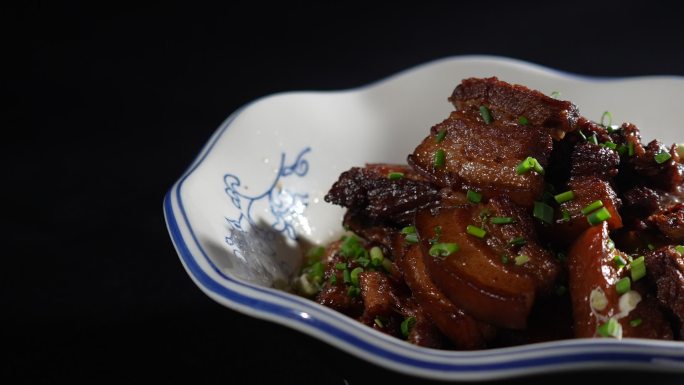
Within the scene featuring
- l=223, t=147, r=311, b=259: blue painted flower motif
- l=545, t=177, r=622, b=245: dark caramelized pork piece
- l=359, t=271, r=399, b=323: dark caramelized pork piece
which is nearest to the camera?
l=545, t=177, r=622, b=245: dark caramelized pork piece

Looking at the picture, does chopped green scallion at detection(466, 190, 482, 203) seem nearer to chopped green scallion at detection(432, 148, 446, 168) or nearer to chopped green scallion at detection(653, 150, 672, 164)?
chopped green scallion at detection(432, 148, 446, 168)

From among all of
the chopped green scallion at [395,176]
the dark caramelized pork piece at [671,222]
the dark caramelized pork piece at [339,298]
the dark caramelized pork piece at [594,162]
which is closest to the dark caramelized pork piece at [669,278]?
the dark caramelized pork piece at [671,222]

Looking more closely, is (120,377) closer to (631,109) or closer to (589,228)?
(589,228)

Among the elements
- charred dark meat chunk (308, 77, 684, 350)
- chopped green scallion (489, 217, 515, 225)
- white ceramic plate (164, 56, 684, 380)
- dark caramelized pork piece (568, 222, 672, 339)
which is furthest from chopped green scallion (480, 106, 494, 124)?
white ceramic plate (164, 56, 684, 380)

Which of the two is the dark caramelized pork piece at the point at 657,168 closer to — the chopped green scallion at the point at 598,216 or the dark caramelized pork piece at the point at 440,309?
the chopped green scallion at the point at 598,216

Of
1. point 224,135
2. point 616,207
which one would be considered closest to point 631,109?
point 616,207
